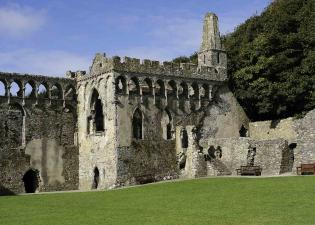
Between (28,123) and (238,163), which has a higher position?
(28,123)

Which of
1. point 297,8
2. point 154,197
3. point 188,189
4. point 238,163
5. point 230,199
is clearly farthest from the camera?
point 297,8

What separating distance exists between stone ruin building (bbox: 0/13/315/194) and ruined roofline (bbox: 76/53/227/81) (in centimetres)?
8

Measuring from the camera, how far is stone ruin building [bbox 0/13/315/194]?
4209 centimetres

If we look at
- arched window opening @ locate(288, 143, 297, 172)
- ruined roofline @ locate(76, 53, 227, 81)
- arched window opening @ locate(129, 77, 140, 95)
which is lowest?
arched window opening @ locate(288, 143, 297, 172)

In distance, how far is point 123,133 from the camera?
42.6 metres

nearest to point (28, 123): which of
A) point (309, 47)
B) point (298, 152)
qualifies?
point (298, 152)

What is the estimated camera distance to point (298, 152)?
134ft

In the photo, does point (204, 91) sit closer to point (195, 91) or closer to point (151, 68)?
point (195, 91)

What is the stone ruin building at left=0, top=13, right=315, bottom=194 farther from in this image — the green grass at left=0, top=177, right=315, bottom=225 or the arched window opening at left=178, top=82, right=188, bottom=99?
the green grass at left=0, top=177, right=315, bottom=225

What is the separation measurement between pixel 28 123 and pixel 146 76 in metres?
9.27

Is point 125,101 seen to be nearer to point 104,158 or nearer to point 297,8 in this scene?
point 104,158

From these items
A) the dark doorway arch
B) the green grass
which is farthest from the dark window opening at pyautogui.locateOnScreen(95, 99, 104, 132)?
the green grass

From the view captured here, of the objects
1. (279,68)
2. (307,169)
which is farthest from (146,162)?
(279,68)

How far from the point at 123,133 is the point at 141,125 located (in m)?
2.05
